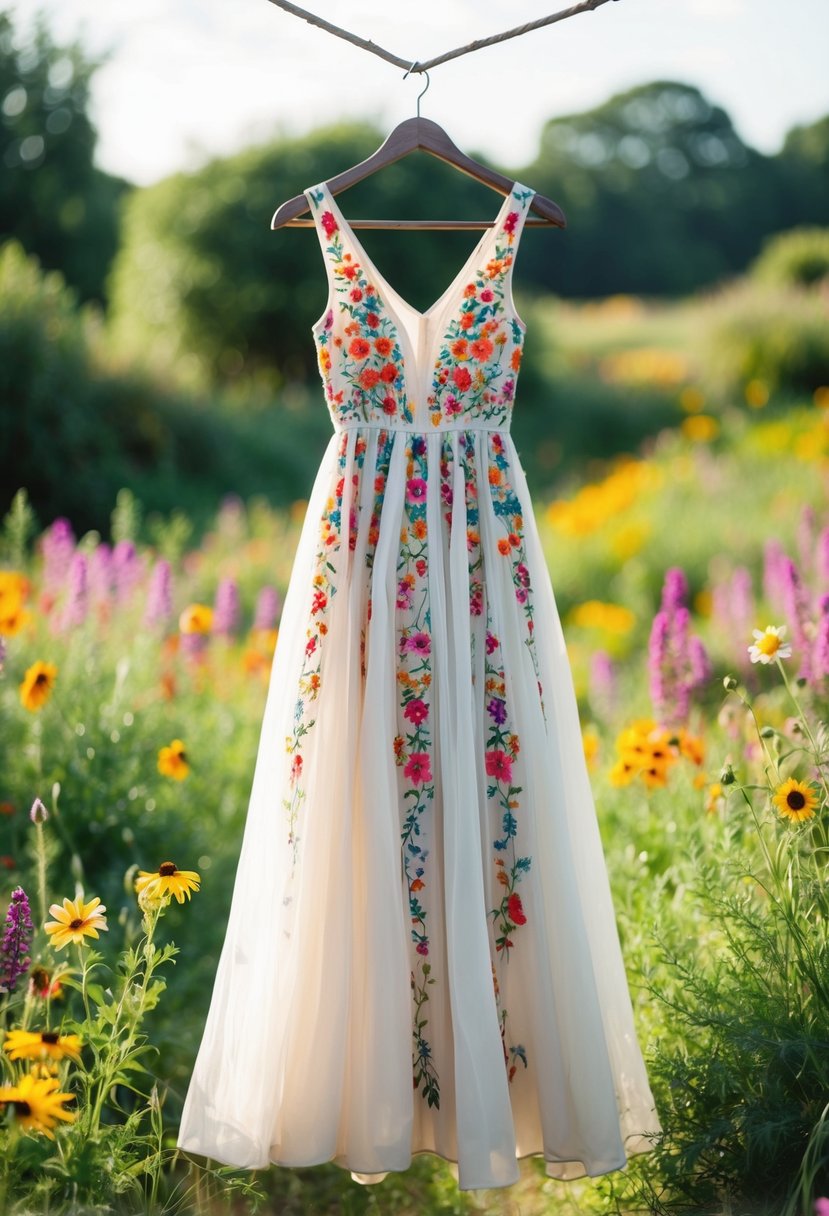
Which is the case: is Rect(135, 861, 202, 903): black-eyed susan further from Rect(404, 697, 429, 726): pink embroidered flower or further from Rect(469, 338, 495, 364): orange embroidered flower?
Rect(469, 338, 495, 364): orange embroidered flower

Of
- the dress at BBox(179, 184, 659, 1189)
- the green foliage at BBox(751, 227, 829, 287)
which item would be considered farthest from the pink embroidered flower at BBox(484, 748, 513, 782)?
the green foliage at BBox(751, 227, 829, 287)

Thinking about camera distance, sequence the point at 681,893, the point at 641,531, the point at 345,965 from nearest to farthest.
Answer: the point at 345,965
the point at 681,893
the point at 641,531

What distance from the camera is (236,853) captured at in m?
3.39

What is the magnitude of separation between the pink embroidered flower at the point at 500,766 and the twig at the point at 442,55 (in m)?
1.35

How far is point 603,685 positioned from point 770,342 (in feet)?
23.7

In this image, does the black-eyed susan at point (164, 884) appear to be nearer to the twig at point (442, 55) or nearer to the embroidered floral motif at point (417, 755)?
the embroidered floral motif at point (417, 755)

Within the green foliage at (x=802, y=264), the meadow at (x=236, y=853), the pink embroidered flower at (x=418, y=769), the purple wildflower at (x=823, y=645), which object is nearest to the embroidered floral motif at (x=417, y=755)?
the pink embroidered flower at (x=418, y=769)

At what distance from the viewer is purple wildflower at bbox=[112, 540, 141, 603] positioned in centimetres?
359

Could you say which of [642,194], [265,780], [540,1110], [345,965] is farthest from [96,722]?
[642,194]

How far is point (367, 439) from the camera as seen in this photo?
199cm

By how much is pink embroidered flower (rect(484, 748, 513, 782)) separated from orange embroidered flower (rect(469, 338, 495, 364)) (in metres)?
0.74

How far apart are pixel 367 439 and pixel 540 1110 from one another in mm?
1277

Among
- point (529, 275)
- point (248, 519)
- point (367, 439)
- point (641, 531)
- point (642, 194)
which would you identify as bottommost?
point (367, 439)

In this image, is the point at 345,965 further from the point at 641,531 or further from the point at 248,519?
the point at 248,519
